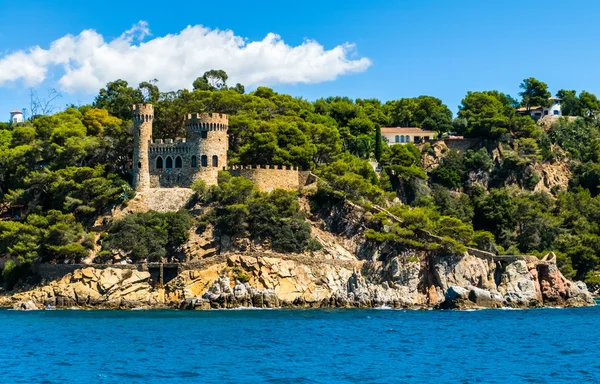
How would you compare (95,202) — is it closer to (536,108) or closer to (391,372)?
(391,372)

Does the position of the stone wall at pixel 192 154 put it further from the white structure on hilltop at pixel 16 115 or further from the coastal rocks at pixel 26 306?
the white structure on hilltop at pixel 16 115

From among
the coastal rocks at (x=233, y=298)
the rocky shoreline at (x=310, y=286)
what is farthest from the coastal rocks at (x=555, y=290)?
the coastal rocks at (x=233, y=298)

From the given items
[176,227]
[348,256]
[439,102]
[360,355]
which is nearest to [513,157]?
[439,102]

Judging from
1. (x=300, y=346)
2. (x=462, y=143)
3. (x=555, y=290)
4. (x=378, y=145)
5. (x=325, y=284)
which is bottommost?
(x=300, y=346)

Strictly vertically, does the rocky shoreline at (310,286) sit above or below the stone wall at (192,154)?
below

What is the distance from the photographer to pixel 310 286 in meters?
63.6

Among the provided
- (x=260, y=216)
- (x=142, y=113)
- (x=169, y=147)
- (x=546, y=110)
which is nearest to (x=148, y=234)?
(x=260, y=216)

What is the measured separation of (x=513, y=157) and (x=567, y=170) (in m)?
6.63

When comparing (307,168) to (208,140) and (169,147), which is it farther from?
(169,147)

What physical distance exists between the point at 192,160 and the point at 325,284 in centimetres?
1512

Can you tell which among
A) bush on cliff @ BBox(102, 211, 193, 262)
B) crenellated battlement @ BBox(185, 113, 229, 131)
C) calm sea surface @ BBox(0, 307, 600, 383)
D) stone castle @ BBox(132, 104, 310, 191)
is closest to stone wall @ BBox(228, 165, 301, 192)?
stone castle @ BBox(132, 104, 310, 191)

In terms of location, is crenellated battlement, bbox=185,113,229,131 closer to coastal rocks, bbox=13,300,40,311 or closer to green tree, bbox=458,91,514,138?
coastal rocks, bbox=13,300,40,311

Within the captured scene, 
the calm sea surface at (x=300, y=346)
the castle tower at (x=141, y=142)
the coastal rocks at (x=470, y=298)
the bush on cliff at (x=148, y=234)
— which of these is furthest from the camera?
the castle tower at (x=141, y=142)

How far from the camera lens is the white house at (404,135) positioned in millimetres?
95062
